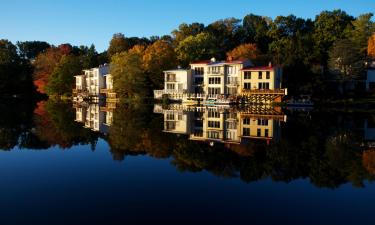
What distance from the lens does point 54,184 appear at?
1264 cm

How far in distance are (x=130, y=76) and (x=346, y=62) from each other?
3510 cm

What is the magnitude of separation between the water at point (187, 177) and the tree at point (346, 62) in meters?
36.1

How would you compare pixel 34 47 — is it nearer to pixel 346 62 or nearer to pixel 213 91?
pixel 213 91

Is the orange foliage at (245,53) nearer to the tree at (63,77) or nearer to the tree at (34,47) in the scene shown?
the tree at (63,77)

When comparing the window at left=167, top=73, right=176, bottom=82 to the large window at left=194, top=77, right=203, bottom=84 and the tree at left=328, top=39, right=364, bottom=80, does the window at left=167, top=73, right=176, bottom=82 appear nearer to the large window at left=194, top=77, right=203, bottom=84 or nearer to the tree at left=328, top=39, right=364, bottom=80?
the large window at left=194, top=77, right=203, bottom=84

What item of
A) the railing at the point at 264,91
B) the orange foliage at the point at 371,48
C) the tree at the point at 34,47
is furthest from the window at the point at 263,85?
the tree at the point at 34,47

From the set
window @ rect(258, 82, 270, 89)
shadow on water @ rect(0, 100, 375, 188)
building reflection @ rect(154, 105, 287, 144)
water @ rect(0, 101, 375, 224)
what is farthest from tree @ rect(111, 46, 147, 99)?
water @ rect(0, 101, 375, 224)

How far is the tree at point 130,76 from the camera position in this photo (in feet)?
216

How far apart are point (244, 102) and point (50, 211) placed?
4926 centimetres

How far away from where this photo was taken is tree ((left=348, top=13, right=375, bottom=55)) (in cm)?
7206

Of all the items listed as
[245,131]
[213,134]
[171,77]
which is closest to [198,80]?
[171,77]

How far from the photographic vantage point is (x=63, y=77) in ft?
278

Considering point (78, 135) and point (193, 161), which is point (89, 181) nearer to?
point (193, 161)

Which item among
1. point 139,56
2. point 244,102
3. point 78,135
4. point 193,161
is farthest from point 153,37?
point 193,161
